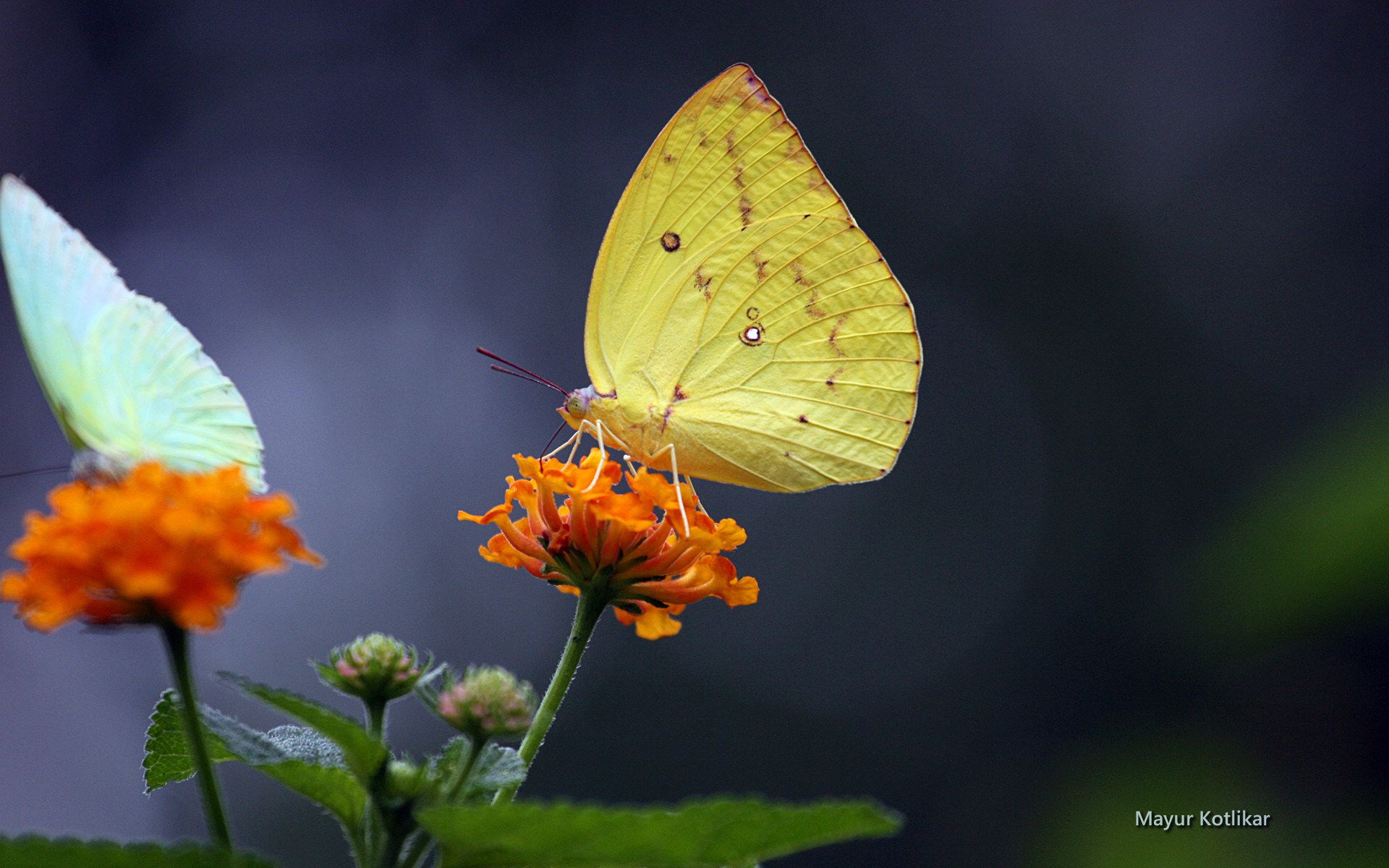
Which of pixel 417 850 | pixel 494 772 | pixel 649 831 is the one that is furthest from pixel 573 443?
pixel 649 831

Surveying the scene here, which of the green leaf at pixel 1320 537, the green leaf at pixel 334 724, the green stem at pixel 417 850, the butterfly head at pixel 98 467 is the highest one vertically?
the green leaf at pixel 1320 537

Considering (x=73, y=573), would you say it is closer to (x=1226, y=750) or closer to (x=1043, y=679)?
(x=1226, y=750)

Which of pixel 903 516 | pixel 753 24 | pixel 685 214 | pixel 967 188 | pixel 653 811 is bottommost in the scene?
pixel 653 811

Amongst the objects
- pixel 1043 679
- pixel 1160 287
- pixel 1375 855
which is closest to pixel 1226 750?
pixel 1375 855

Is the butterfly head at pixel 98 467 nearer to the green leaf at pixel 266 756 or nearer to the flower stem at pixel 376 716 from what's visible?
the green leaf at pixel 266 756

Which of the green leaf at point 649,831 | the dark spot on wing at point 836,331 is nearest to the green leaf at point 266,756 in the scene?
the green leaf at point 649,831

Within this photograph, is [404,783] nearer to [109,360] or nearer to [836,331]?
[109,360]
